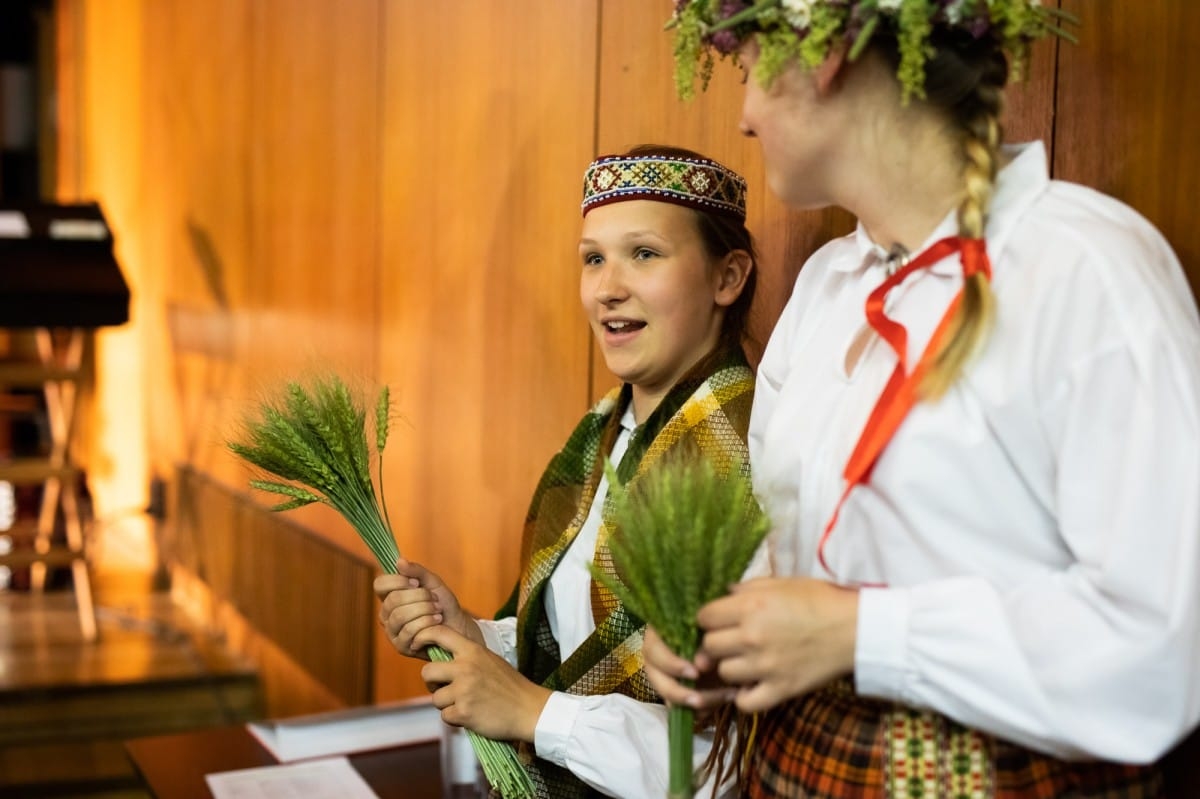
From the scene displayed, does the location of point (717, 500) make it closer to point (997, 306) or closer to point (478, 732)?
point (997, 306)

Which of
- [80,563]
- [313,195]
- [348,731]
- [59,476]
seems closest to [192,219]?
[59,476]

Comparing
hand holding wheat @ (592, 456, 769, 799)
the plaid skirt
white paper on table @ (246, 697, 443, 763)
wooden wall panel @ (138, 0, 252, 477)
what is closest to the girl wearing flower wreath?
the plaid skirt

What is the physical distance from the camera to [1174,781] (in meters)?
1.25

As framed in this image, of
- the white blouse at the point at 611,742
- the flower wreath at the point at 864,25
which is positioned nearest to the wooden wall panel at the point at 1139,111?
the flower wreath at the point at 864,25

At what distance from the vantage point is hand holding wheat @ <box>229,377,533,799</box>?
4.79 ft

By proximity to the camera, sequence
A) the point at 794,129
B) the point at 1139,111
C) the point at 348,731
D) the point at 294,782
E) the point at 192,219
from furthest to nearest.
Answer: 1. the point at 192,219
2. the point at 348,731
3. the point at 294,782
4. the point at 1139,111
5. the point at 794,129

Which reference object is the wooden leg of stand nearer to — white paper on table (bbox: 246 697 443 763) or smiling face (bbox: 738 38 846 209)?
white paper on table (bbox: 246 697 443 763)

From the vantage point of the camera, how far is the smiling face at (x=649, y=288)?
5.28 ft

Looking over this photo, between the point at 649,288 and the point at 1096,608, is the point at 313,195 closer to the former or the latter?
the point at 649,288

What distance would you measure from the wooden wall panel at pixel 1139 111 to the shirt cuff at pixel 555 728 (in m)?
0.79

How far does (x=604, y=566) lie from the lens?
5.11 feet

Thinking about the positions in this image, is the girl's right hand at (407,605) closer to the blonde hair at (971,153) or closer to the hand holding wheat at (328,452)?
the hand holding wheat at (328,452)

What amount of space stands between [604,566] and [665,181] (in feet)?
1.58

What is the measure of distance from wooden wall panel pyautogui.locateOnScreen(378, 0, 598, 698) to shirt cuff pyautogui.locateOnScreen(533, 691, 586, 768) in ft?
3.10
